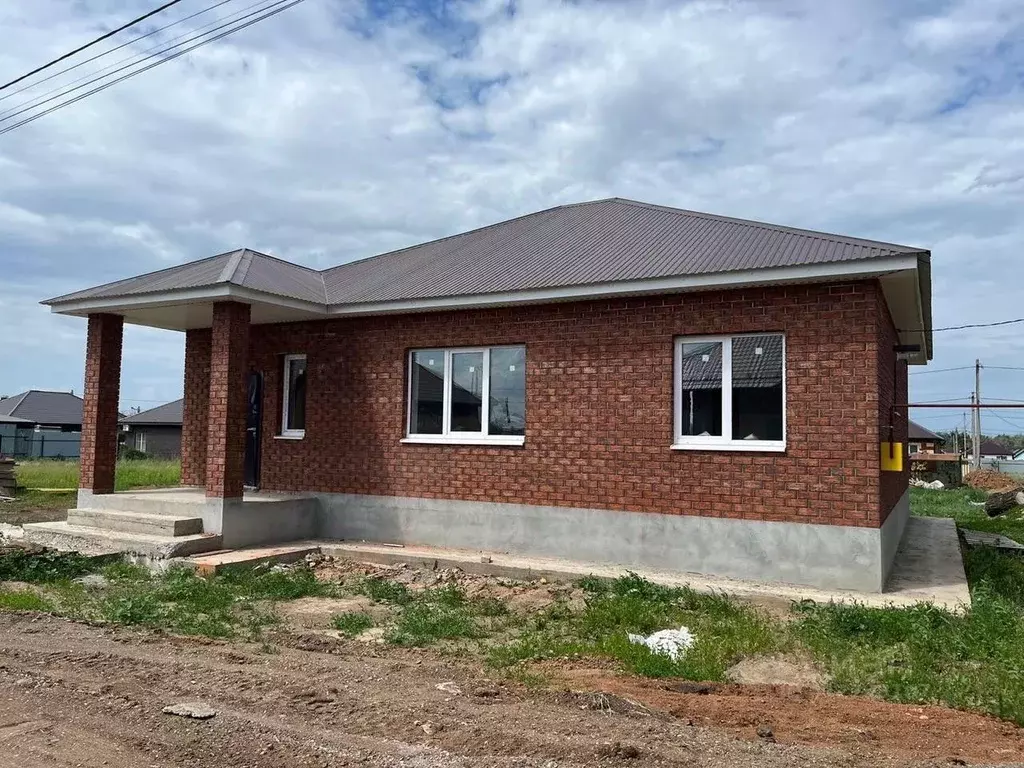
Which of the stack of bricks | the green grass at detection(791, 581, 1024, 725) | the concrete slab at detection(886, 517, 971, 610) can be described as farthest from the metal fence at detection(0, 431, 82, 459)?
the green grass at detection(791, 581, 1024, 725)

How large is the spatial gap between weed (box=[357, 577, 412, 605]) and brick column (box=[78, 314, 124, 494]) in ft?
16.4

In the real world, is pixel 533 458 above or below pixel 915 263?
below

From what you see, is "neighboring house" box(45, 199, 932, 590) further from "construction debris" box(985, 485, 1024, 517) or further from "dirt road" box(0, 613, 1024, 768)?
"construction debris" box(985, 485, 1024, 517)

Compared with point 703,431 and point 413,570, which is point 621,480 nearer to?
point 703,431

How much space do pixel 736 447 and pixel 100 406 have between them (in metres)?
8.90

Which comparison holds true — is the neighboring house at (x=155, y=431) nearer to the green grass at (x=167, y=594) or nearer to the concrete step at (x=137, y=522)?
the concrete step at (x=137, y=522)

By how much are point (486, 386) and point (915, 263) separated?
211 inches

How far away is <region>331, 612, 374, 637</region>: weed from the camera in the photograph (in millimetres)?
7242

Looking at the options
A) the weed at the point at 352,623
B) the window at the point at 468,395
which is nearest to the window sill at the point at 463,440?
the window at the point at 468,395

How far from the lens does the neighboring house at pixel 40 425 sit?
2016 inches

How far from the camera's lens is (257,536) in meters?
11.0

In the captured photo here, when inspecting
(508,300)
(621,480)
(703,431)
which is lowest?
(621,480)

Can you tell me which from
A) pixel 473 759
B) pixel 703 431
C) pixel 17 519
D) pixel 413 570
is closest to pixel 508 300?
pixel 703 431

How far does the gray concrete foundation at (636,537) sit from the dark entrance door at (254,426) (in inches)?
63.7
